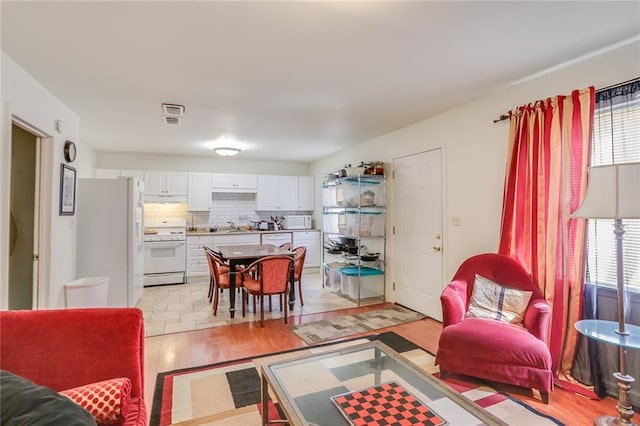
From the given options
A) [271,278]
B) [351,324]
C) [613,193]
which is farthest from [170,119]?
[613,193]

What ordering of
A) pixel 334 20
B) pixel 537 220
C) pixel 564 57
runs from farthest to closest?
1. pixel 537 220
2. pixel 564 57
3. pixel 334 20

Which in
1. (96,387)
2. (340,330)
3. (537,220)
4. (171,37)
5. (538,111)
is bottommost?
(340,330)

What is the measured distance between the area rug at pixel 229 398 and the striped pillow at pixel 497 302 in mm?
538

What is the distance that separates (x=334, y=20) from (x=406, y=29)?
470 millimetres

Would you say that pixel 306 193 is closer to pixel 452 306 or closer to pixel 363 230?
pixel 363 230

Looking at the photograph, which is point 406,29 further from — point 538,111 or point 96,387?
point 96,387

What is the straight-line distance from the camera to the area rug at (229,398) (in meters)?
2.01

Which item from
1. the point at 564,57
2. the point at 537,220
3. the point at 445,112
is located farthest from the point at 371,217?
the point at 564,57

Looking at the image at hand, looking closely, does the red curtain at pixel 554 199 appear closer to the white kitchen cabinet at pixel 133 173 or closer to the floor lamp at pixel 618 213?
the floor lamp at pixel 618 213

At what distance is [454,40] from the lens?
215 centimetres

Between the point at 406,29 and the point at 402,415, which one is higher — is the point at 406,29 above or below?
above

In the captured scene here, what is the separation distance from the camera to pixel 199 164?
21.7 ft

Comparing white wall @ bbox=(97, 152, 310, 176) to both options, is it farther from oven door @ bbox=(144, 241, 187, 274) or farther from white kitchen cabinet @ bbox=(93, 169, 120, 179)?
oven door @ bbox=(144, 241, 187, 274)

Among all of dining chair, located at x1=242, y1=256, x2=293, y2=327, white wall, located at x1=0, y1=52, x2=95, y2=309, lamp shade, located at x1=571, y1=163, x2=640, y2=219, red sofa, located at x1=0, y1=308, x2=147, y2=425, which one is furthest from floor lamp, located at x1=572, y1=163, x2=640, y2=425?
→ white wall, located at x1=0, y1=52, x2=95, y2=309
